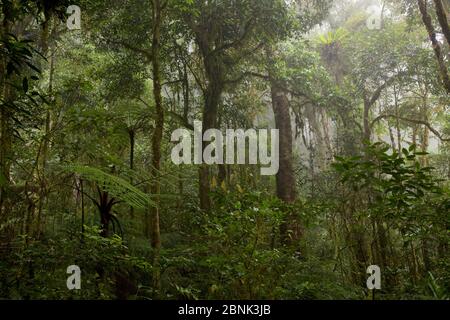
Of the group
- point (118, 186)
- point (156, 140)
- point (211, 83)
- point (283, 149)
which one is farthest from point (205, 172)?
point (118, 186)

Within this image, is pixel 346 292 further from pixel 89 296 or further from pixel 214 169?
pixel 214 169

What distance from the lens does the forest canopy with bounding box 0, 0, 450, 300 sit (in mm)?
2889

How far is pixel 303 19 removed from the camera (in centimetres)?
695

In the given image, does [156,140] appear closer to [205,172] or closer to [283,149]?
[205,172]

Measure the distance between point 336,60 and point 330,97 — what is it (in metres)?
6.07

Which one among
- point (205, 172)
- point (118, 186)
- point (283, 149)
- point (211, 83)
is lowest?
point (118, 186)

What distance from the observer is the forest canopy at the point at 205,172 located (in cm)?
289

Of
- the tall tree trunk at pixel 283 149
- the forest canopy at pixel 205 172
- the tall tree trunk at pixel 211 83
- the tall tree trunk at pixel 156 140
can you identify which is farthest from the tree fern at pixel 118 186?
the tall tree trunk at pixel 283 149

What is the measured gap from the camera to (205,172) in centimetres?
559

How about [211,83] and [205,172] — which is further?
[211,83]

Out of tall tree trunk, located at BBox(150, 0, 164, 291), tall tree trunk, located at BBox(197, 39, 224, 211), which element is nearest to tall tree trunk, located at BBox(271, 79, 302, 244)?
tall tree trunk, located at BBox(197, 39, 224, 211)
